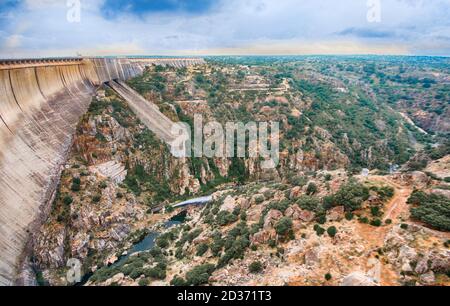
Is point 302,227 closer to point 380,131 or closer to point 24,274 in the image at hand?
point 24,274

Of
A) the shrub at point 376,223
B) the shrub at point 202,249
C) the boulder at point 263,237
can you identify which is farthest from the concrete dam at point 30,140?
the shrub at point 376,223

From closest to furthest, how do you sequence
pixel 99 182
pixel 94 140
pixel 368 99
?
pixel 99 182 → pixel 94 140 → pixel 368 99

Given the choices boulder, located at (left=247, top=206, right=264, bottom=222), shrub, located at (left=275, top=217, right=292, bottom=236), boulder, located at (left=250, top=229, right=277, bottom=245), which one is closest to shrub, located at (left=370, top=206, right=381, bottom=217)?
shrub, located at (left=275, top=217, right=292, bottom=236)

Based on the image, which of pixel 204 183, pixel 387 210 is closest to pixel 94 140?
pixel 204 183

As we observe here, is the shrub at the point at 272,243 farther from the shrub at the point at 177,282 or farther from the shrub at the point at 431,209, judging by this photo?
the shrub at the point at 431,209

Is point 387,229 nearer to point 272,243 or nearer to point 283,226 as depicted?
point 283,226
